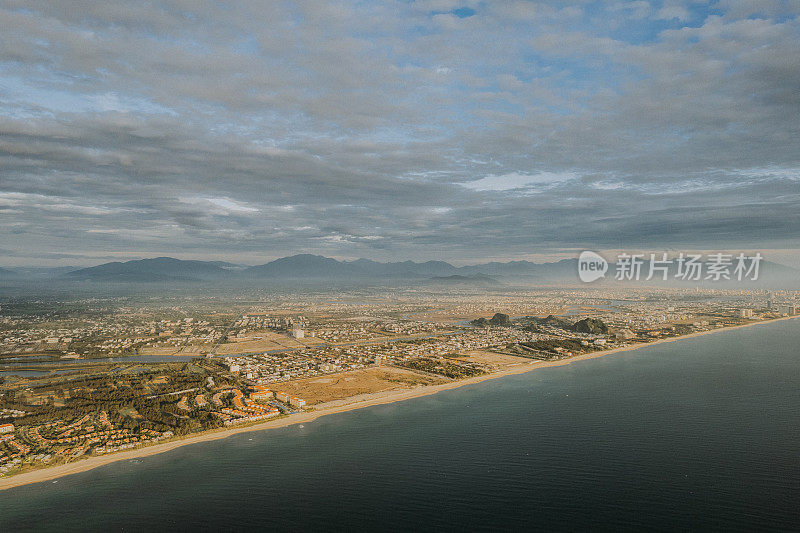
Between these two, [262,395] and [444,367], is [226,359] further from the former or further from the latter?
[444,367]

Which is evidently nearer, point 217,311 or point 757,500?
point 757,500

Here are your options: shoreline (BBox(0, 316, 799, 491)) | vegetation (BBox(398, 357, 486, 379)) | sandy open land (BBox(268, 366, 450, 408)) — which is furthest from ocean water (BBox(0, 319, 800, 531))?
vegetation (BBox(398, 357, 486, 379))

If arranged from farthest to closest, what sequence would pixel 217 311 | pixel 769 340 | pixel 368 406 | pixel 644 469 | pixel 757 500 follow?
1. pixel 217 311
2. pixel 769 340
3. pixel 368 406
4. pixel 644 469
5. pixel 757 500

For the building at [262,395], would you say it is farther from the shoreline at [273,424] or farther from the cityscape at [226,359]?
the shoreline at [273,424]

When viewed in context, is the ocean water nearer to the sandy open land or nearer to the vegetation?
the sandy open land

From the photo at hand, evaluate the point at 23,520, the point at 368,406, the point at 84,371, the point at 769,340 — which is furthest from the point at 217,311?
the point at 769,340

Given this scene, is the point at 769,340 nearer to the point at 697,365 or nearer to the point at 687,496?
the point at 697,365

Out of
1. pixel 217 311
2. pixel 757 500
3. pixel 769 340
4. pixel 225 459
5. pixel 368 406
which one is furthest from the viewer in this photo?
pixel 217 311

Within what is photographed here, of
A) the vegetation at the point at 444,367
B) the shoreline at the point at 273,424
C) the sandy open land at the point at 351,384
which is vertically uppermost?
the vegetation at the point at 444,367

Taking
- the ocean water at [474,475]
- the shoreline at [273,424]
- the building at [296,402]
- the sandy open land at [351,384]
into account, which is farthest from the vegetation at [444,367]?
the building at [296,402]
